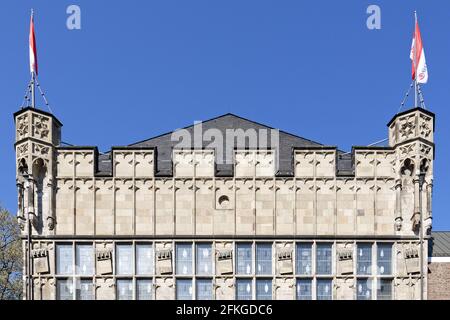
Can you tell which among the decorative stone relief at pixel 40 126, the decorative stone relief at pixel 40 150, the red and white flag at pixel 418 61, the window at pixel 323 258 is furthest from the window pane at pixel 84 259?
the red and white flag at pixel 418 61

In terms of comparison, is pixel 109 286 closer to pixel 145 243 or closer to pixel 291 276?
pixel 145 243

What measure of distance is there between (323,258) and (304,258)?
0.64 m

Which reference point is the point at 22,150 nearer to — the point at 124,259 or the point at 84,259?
the point at 84,259

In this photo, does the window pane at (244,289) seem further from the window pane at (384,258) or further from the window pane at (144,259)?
the window pane at (384,258)

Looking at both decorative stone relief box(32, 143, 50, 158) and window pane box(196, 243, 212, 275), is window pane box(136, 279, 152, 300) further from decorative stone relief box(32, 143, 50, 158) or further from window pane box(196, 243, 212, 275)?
decorative stone relief box(32, 143, 50, 158)

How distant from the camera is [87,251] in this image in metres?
23.5

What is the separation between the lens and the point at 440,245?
1039 inches

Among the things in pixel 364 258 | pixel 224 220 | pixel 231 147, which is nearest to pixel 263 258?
pixel 224 220

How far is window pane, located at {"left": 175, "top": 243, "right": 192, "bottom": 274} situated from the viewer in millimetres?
23406

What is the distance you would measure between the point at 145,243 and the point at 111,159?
3.18 m

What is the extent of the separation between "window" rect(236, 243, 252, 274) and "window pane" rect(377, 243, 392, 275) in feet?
14.2
